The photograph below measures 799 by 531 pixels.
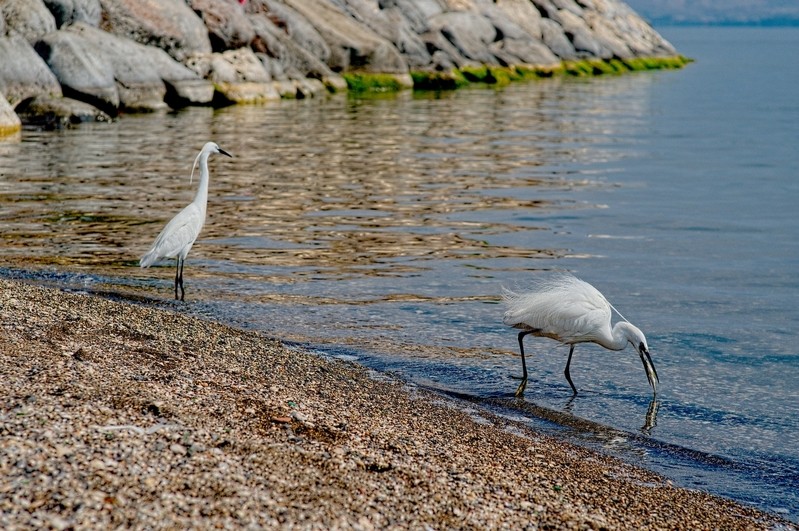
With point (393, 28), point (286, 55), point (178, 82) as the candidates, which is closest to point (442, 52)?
point (393, 28)

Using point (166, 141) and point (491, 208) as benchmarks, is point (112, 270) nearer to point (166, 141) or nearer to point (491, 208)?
point (491, 208)

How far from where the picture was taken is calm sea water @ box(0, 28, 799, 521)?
8.73 meters

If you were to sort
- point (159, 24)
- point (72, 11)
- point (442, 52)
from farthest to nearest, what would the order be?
point (442, 52), point (159, 24), point (72, 11)

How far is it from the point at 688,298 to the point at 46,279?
7757 mm

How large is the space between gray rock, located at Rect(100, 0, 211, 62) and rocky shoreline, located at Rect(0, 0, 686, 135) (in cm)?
4

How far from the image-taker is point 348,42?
42.8 m

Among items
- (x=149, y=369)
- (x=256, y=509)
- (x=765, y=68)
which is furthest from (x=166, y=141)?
(x=765, y=68)

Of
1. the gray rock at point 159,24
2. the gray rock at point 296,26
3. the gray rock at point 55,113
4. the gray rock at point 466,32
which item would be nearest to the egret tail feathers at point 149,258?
the gray rock at point 55,113

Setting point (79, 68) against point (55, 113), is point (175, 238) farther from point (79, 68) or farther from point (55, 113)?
point (79, 68)

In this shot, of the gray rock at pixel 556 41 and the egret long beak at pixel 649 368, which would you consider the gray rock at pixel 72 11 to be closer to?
the egret long beak at pixel 649 368

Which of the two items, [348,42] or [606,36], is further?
[606,36]

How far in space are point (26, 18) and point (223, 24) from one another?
28.0 ft

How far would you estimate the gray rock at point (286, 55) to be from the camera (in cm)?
3841

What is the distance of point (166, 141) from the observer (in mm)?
26094
